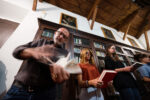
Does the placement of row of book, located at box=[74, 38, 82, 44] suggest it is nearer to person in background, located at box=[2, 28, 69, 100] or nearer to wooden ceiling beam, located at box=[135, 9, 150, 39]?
person in background, located at box=[2, 28, 69, 100]

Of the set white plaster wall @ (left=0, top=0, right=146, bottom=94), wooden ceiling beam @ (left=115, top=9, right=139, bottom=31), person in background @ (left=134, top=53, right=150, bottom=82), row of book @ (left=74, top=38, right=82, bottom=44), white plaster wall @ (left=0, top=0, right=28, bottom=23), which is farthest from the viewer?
wooden ceiling beam @ (left=115, top=9, right=139, bottom=31)

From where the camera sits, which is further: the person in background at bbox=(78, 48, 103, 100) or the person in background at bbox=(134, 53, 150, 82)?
the person in background at bbox=(134, 53, 150, 82)

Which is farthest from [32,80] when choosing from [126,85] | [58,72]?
[126,85]

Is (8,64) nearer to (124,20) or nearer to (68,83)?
(68,83)

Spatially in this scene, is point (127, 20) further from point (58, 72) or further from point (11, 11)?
point (11, 11)

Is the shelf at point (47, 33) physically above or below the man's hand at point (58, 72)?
above

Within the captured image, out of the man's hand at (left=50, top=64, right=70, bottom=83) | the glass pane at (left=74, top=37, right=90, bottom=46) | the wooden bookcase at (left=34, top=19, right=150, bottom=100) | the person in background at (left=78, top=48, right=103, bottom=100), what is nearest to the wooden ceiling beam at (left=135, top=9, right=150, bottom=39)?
the wooden bookcase at (left=34, top=19, right=150, bottom=100)

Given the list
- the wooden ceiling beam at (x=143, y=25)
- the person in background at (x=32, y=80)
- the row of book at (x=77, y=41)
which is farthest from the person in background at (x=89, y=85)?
the wooden ceiling beam at (x=143, y=25)

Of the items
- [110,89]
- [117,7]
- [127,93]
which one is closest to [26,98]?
[127,93]

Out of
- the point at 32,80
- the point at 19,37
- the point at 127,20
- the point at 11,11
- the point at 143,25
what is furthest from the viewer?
the point at 143,25

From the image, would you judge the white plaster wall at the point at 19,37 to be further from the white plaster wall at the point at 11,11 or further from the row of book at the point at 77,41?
the row of book at the point at 77,41

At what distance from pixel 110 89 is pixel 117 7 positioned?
371 centimetres

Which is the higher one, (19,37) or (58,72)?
(19,37)

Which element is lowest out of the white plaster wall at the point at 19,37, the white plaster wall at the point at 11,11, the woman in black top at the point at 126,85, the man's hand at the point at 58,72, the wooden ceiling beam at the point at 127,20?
the woman in black top at the point at 126,85
